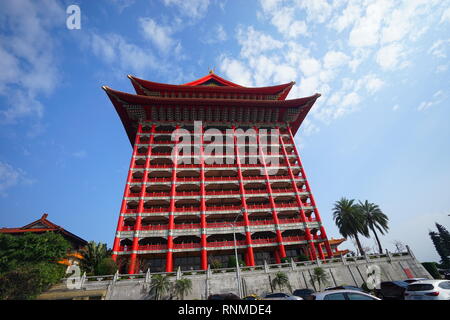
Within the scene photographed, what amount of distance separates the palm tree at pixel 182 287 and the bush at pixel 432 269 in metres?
30.8

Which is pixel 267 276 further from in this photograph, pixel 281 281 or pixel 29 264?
pixel 29 264

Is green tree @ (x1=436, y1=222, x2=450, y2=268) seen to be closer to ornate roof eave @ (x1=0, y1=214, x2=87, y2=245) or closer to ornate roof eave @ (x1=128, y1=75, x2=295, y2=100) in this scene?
ornate roof eave @ (x1=128, y1=75, x2=295, y2=100)

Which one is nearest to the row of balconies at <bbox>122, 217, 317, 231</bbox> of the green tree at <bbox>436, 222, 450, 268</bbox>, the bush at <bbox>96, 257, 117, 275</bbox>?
the bush at <bbox>96, 257, 117, 275</bbox>

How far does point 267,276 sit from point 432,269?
22.0 meters

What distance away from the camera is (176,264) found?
35031 mm

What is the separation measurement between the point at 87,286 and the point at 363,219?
1691 inches

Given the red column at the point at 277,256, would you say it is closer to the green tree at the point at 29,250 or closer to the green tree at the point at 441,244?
the green tree at the point at 29,250

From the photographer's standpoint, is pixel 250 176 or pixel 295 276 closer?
pixel 295 276

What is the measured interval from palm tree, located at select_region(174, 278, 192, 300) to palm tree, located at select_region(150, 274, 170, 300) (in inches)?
38.5

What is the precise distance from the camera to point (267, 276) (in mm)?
25953

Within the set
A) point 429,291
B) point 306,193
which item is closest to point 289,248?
point 306,193

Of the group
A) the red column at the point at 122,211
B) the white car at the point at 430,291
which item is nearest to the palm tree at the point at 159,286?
the red column at the point at 122,211

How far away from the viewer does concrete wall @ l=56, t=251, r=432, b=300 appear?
23703 millimetres

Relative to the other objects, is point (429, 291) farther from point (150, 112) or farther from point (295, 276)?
point (150, 112)
